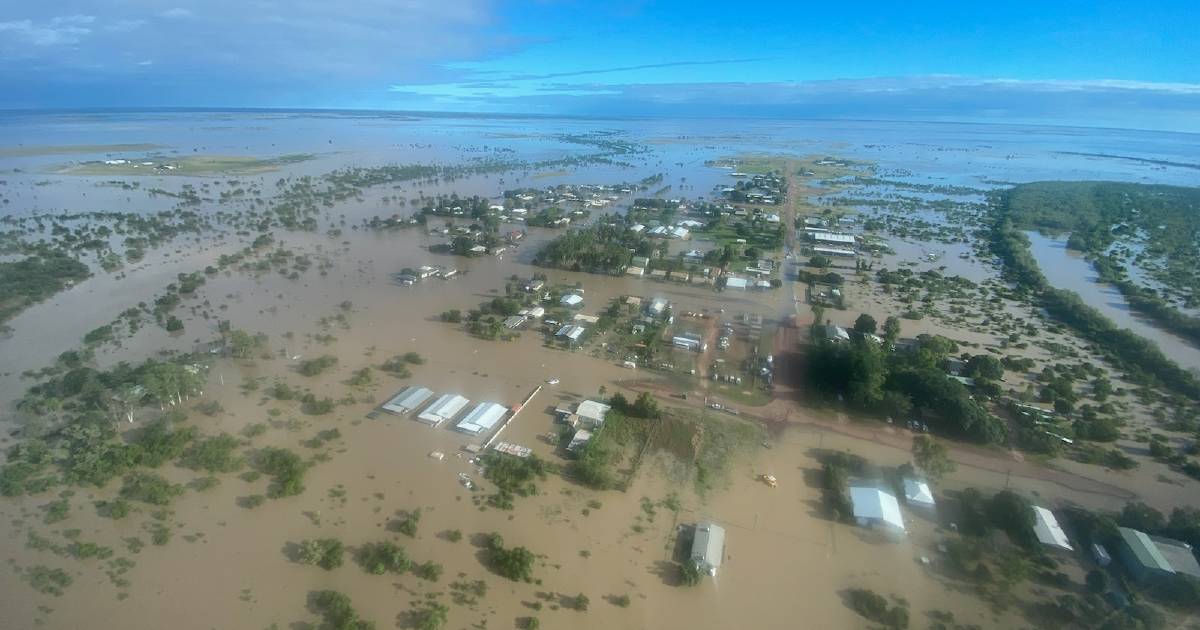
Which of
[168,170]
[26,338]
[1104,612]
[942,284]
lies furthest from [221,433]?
[168,170]

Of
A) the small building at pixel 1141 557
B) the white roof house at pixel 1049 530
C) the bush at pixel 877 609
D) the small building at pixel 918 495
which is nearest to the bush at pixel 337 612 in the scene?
the bush at pixel 877 609

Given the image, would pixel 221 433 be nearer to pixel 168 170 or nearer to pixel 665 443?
pixel 665 443

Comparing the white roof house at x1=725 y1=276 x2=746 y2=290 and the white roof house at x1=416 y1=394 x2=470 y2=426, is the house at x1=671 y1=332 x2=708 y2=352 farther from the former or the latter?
the white roof house at x1=416 y1=394 x2=470 y2=426

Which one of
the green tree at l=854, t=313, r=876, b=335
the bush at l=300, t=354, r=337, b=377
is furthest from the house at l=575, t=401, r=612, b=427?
the green tree at l=854, t=313, r=876, b=335

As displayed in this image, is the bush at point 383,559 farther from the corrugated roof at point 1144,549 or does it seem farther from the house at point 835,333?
the house at point 835,333

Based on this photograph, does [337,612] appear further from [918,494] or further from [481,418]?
[918,494]
